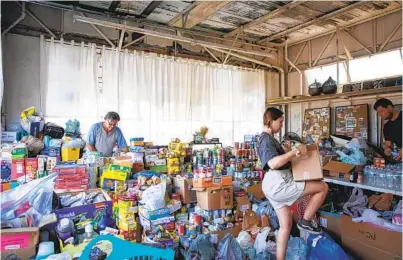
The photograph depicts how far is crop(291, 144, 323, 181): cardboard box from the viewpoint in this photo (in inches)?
86.5

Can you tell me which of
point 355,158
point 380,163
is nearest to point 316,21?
point 355,158

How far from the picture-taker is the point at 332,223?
3.12 metres

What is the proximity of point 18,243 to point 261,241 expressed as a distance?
6.38ft

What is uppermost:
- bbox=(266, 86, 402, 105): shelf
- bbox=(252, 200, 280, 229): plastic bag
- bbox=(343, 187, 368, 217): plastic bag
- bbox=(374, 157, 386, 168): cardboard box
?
bbox=(266, 86, 402, 105): shelf

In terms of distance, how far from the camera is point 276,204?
2275mm

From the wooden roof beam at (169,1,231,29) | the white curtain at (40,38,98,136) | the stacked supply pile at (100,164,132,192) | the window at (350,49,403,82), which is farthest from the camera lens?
the window at (350,49,403,82)

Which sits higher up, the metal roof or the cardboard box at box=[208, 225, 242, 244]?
the metal roof

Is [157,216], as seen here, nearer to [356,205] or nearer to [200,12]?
[356,205]

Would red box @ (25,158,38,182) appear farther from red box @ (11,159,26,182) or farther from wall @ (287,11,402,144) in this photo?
wall @ (287,11,402,144)

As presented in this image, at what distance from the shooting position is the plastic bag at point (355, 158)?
3197 millimetres

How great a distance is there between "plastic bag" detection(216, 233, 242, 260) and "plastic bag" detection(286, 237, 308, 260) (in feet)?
1.50

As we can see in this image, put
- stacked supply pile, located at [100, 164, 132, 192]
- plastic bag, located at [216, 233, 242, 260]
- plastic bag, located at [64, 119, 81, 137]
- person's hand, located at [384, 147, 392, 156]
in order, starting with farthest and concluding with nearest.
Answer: plastic bag, located at [64, 119, 81, 137] → person's hand, located at [384, 147, 392, 156] → stacked supply pile, located at [100, 164, 132, 192] → plastic bag, located at [216, 233, 242, 260]

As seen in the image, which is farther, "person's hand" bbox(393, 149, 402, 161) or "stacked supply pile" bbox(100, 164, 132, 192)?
"person's hand" bbox(393, 149, 402, 161)

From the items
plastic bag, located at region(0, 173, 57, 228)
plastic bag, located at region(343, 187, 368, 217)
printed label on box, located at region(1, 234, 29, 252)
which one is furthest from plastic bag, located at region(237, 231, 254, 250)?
printed label on box, located at region(1, 234, 29, 252)
